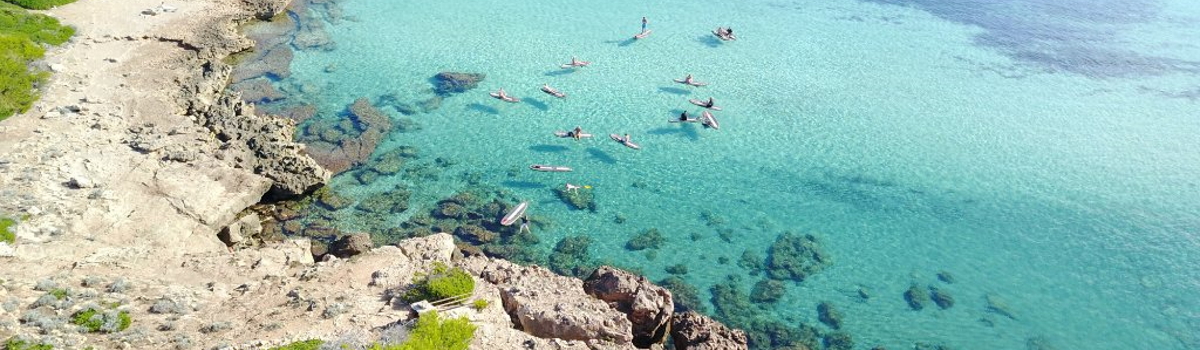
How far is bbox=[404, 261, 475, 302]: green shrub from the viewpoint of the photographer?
18531 mm

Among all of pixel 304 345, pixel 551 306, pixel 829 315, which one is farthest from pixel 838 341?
pixel 304 345

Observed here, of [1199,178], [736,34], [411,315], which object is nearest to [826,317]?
[411,315]

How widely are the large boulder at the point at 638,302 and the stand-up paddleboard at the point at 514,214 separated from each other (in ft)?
21.5

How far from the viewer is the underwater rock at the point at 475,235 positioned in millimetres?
26228

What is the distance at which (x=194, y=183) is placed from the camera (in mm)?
24953

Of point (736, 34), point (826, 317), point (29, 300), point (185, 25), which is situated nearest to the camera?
point (29, 300)

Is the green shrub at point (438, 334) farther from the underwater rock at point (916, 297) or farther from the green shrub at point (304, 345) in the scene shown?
the underwater rock at point (916, 297)

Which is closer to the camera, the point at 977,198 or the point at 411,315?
the point at 411,315

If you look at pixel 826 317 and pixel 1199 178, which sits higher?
pixel 1199 178

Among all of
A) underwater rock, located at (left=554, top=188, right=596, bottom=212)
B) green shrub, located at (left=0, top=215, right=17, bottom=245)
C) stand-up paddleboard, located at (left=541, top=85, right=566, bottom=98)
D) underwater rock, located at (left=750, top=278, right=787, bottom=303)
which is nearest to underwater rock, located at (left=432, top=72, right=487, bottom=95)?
stand-up paddleboard, located at (left=541, top=85, right=566, bottom=98)

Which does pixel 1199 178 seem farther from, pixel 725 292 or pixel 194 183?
pixel 194 183

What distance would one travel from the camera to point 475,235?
26438 millimetres

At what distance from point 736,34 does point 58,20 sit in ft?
126

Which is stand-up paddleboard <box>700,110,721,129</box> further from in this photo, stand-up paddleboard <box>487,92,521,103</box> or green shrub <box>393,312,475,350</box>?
green shrub <box>393,312,475,350</box>
